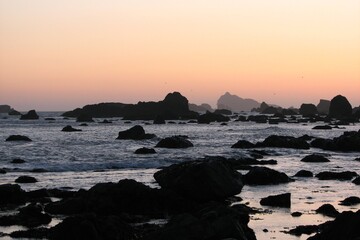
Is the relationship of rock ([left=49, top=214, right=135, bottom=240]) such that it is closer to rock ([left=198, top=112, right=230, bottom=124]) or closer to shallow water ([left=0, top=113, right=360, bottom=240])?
shallow water ([left=0, top=113, right=360, bottom=240])

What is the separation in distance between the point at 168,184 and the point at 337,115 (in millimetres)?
163981

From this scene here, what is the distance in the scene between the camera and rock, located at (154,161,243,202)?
82.0ft

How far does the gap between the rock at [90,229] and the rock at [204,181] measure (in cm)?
750

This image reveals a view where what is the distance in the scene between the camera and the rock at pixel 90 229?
16984mm

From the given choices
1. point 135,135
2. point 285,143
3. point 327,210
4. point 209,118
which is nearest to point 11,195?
point 327,210

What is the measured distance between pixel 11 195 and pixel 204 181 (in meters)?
8.84

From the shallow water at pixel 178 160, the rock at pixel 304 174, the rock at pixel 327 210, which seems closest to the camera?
the shallow water at pixel 178 160

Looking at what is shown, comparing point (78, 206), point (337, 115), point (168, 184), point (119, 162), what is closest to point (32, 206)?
point (78, 206)

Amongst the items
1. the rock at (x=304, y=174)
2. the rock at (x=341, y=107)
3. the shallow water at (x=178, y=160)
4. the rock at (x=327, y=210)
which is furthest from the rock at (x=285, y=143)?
the rock at (x=341, y=107)

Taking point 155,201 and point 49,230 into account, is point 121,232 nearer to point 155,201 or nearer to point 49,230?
point 49,230

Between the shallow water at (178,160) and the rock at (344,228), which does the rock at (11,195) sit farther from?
the rock at (344,228)

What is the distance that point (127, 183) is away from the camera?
24.7 meters

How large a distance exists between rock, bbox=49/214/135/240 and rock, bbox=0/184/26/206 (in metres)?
7.31

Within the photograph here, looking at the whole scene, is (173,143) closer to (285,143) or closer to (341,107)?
(285,143)
